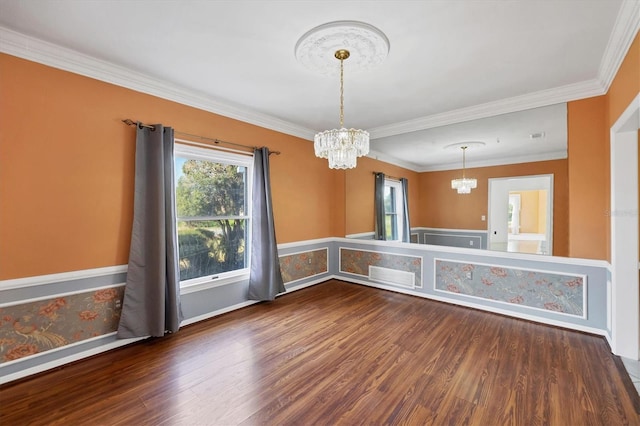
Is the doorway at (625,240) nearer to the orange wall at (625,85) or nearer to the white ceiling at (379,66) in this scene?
the orange wall at (625,85)

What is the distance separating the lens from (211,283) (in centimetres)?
325

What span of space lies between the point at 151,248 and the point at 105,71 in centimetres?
167

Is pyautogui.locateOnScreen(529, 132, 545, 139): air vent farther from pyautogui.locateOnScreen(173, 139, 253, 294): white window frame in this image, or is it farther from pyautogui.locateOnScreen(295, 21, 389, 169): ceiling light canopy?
pyautogui.locateOnScreen(173, 139, 253, 294): white window frame

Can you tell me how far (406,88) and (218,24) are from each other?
1.91 m

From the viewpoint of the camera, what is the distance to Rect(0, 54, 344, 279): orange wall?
6.72ft

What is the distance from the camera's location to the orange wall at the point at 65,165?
80.7 inches

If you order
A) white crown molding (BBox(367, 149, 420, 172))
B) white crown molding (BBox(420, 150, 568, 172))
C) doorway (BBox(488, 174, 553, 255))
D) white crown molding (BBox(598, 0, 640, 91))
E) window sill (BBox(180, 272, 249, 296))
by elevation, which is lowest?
window sill (BBox(180, 272, 249, 296))

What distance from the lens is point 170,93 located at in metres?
2.87

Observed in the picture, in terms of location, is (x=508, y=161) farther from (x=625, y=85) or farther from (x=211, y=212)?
(x=211, y=212)

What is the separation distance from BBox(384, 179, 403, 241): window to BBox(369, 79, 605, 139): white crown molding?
2.90 ft

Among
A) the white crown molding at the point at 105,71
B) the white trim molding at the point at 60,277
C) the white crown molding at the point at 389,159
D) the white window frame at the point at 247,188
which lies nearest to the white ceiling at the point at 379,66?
the white crown molding at the point at 105,71

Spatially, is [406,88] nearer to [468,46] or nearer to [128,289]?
[468,46]

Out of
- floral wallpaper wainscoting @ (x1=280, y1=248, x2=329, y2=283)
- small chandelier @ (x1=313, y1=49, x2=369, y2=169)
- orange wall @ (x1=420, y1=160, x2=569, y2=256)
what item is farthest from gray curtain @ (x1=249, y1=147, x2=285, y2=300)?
orange wall @ (x1=420, y1=160, x2=569, y2=256)

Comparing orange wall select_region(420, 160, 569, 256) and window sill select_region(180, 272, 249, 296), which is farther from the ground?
orange wall select_region(420, 160, 569, 256)
